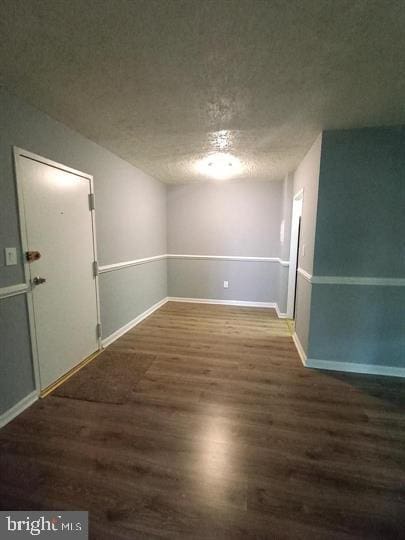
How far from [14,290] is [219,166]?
2.90m

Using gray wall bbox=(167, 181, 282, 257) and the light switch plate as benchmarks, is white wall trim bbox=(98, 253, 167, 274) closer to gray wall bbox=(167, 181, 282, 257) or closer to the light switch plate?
gray wall bbox=(167, 181, 282, 257)

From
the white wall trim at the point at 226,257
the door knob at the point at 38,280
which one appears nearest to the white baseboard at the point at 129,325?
the white wall trim at the point at 226,257

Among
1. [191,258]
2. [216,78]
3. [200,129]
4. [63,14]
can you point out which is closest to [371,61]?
[216,78]

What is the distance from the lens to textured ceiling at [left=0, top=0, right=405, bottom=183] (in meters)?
1.06

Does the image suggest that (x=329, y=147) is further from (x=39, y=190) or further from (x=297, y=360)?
(x=39, y=190)

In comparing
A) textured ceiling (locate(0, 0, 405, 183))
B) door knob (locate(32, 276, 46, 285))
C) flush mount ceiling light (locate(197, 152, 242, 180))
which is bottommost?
door knob (locate(32, 276, 46, 285))

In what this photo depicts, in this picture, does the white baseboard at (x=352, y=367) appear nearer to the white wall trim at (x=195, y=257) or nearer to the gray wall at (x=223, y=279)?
the white wall trim at (x=195, y=257)

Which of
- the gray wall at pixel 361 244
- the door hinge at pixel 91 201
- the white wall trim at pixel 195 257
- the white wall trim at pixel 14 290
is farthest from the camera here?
the white wall trim at pixel 195 257

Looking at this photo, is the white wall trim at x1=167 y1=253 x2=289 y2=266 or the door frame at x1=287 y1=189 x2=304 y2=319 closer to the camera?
the door frame at x1=287 y1=189 x2=304 y2=319

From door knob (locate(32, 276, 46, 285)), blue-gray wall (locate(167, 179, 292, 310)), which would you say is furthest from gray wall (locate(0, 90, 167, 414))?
blue-gray wall (locate(167, 179, 292, 310))

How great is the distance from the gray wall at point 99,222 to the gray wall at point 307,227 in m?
2.32

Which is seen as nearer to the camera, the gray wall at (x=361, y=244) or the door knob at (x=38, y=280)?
the door knob at (x=38, y=280)

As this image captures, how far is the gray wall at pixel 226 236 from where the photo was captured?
4.33 meters

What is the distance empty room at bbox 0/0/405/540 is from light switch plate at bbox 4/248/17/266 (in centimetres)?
1
